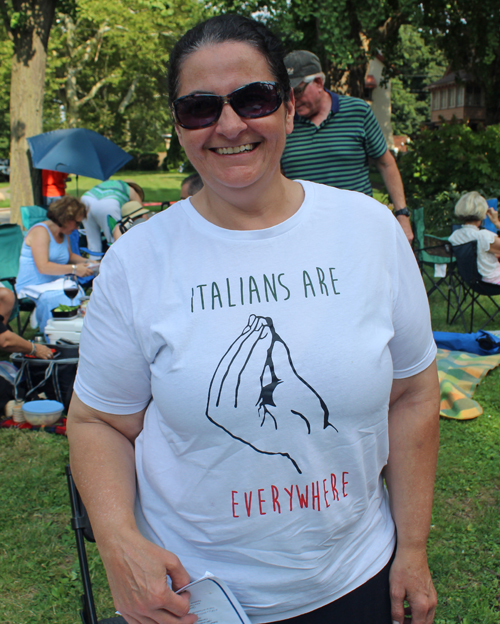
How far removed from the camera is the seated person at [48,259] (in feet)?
20.2

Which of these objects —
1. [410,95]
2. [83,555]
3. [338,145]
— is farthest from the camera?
[410,95]

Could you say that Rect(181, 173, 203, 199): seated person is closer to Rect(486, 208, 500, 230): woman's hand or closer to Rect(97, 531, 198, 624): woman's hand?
Rect(97, 531, 198, 624): woman's hand

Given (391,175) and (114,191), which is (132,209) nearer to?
(114,191)

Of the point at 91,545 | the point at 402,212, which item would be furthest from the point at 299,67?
Answer: the point at 91,545

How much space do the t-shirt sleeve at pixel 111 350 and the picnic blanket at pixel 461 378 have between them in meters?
3.34

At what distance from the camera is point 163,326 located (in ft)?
3.70

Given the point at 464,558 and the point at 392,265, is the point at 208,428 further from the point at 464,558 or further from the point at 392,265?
the point at 464,558

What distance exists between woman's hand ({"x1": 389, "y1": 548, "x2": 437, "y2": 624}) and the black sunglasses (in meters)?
1.03

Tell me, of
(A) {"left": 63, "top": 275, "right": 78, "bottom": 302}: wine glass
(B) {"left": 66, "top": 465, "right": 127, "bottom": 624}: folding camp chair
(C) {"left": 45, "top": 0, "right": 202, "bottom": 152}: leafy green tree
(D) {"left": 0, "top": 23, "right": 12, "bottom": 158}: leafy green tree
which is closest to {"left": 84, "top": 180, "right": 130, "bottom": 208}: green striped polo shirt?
(A) {"left": 63, "top": 275, "right": 78, "bottom": 302}: wine glass

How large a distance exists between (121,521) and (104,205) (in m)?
7.84

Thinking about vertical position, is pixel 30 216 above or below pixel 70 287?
above

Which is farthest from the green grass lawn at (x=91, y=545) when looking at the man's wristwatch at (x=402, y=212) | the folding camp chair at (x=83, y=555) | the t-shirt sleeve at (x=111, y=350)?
the t-shirt sleeve at (x=111, y=350)

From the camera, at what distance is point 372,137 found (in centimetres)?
414

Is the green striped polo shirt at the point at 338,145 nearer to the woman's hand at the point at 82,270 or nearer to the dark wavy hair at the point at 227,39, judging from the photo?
the dark wavy hair at the point at 227,39
